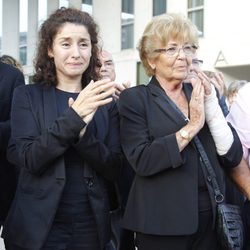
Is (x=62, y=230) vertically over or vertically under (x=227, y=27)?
under

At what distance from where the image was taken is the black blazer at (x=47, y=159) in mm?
2262

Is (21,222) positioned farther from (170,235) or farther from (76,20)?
(76,20)

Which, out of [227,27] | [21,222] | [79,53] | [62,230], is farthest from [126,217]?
[227,27]

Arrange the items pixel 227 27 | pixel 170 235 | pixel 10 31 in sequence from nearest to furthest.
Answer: pixel 170 235
pixel 227 27
pixel 10 31

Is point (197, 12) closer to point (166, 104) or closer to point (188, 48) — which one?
point (188, 48)

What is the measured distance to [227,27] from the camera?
46.1 ft

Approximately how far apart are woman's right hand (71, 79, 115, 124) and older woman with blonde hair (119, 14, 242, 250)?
181mm

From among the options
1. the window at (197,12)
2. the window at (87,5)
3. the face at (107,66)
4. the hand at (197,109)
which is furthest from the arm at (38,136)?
the window at (87,5)

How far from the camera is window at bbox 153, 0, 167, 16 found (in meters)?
15.9

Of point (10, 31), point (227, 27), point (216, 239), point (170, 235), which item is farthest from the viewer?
point (10, 31)

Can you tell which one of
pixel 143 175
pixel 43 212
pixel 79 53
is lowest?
pixel 43 212

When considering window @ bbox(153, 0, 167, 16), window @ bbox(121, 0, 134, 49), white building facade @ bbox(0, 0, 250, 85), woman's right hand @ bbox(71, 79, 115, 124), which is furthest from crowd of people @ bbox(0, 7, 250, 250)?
window @ bbox(121, 0, 134, 49)

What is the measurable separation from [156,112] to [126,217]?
22.0 inches

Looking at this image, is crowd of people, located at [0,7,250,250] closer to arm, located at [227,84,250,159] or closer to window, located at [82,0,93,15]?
arm, located at [227,84,250,159]
